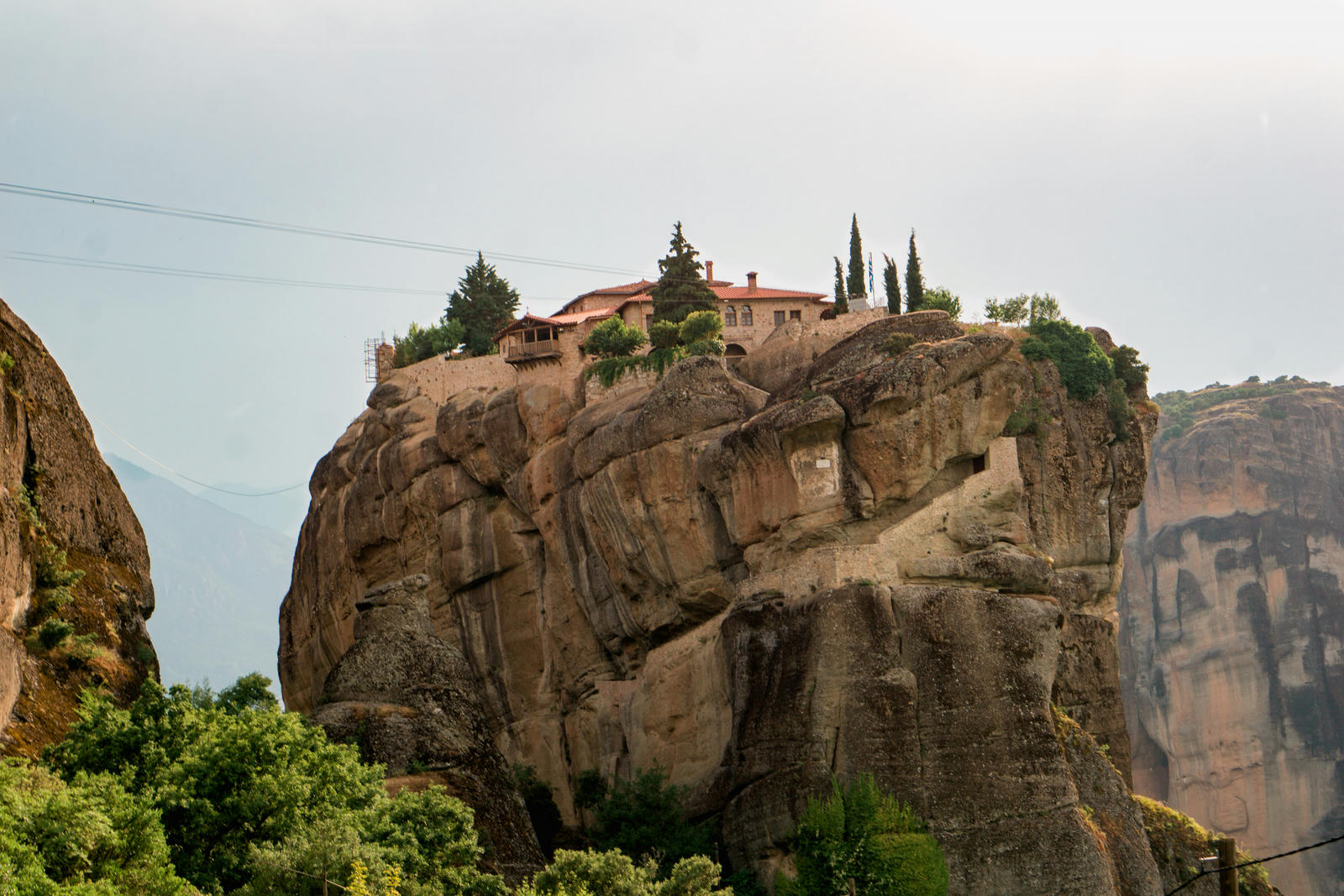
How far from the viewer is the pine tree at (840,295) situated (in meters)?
77.8

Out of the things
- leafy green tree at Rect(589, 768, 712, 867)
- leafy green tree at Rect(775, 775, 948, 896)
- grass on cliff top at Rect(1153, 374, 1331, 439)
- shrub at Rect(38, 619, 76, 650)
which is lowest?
leafy green tree at Rect(775, 775, 948, 896)

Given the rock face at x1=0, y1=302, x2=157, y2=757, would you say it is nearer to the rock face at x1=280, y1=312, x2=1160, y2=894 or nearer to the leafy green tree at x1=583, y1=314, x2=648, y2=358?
the rock face at x1=280, y1=312, x2=1160, y2=894

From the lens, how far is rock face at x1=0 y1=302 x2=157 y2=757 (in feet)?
135

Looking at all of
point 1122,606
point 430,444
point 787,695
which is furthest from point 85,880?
point 1122,606

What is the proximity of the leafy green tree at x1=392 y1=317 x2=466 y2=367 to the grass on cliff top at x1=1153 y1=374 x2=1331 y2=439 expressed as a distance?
233 ft

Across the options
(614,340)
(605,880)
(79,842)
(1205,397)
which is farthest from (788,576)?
(1205,397)

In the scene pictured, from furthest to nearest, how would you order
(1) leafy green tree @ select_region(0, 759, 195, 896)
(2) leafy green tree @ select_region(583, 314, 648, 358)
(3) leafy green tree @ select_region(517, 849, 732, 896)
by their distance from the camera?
(2) leafy green tree @ select_region(583, 314, 648, 358)
(3) leafy green tree @ select_region(517, 849, 732, 896)
(1) leafy green tree @ select_region(0, 759, 195, 896)

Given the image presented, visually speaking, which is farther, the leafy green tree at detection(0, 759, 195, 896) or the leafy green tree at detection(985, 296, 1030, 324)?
the leafy green tree at detection(985, 296, 1030, 324)

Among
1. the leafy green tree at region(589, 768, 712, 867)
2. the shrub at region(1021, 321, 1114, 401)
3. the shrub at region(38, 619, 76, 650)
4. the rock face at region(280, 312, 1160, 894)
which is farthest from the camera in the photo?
the shrub at region(1021, 321, 1114, 401)

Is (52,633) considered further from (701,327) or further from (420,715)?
(701,327)

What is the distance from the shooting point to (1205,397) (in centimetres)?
14938

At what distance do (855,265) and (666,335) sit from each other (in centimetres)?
1059

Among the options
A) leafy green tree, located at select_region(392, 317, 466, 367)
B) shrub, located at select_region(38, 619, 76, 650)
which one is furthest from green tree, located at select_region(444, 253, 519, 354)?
shrub, located at select_region(38, 619, 76, 650)

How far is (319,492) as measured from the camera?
84.0m
